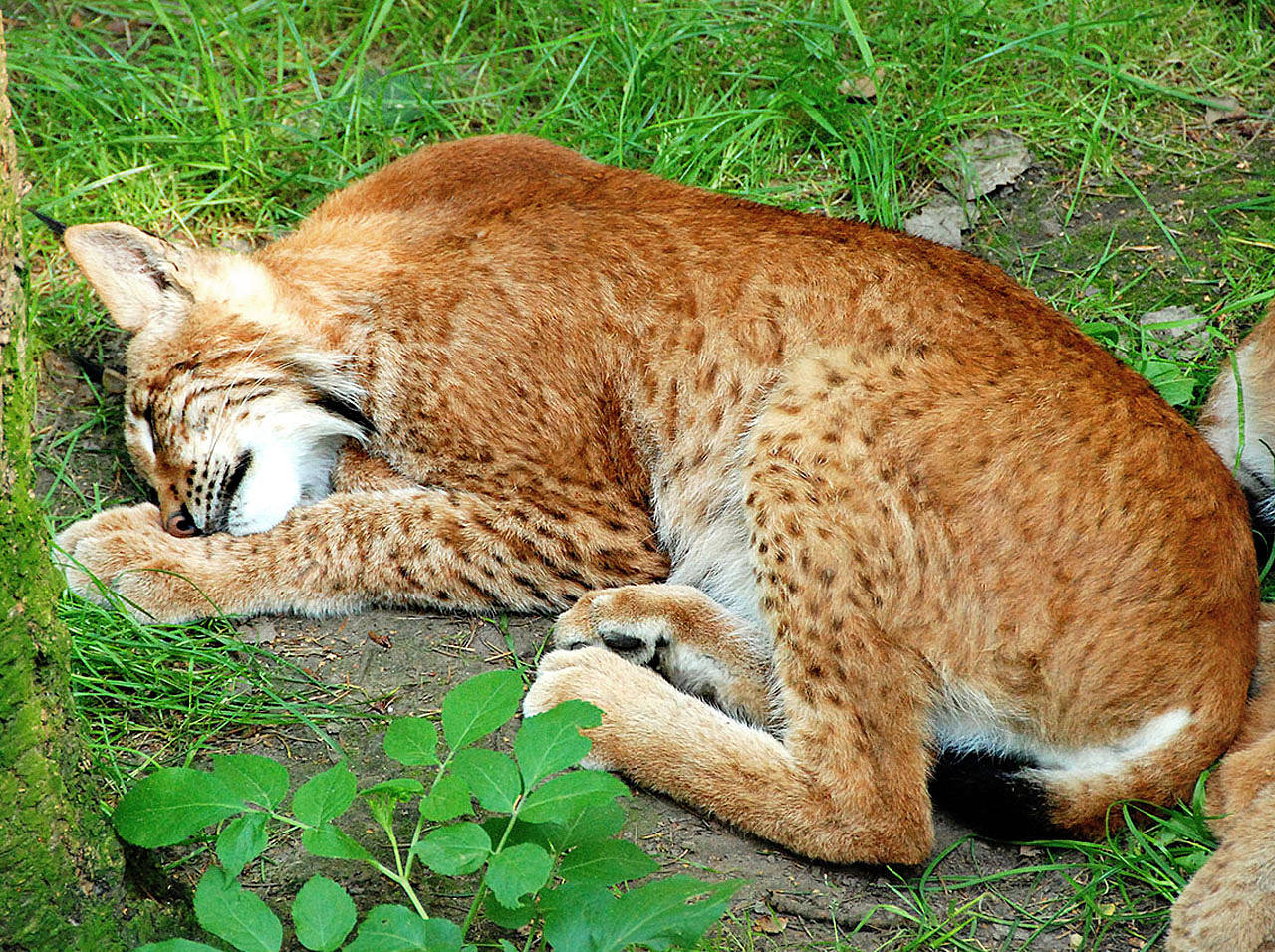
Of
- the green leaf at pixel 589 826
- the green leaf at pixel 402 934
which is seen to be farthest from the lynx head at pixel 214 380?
the green leaf at pixel 402 934

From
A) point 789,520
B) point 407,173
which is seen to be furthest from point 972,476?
point 407,173

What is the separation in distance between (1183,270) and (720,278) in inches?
79.8

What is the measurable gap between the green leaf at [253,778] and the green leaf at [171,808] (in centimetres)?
2

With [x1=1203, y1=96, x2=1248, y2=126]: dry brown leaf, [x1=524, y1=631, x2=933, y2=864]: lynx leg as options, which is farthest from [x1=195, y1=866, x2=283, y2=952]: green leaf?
[x1=1203, y1=96, x2=1248, y2=126]: dry brown leaf

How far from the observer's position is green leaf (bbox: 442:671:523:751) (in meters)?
2.51

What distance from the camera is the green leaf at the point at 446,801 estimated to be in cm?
242

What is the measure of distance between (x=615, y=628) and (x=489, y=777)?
1.12 metres

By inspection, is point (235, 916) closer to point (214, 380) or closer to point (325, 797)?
point (325, 797)

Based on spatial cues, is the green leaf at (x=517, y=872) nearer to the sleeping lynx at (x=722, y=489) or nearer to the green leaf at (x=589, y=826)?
the green leaf at (x=589, y=826)

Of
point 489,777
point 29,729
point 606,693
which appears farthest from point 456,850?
point 606,693

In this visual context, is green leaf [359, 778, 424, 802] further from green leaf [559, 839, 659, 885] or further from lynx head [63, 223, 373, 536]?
lynx head [63, 223, 373, 536]

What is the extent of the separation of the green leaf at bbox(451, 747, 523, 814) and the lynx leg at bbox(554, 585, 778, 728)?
1081mm

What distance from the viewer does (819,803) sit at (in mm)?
3113

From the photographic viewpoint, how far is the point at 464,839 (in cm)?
240
